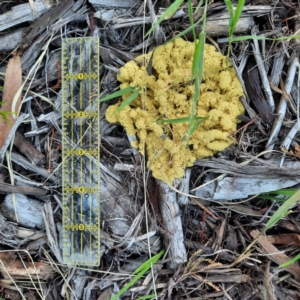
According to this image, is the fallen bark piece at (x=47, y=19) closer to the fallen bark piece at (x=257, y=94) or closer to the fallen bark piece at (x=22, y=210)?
the fallen bark piece at (x=22, y=210)

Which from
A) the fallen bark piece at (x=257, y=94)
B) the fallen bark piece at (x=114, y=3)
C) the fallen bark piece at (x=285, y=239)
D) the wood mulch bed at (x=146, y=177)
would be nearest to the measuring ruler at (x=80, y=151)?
the wood mulch bed at (x=146, y=177)

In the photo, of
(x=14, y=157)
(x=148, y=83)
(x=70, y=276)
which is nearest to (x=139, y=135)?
(x=148, y=83)

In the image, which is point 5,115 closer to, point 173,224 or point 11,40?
point 11,40

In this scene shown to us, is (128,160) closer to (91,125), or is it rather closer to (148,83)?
(91,125)

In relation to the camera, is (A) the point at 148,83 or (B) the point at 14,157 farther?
(B) the point at 14,157

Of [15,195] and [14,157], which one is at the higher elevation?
[14,157]
